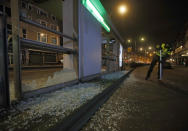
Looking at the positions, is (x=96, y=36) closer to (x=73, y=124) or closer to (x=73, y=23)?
(x=73, y=23)

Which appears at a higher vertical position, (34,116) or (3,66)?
(3,66)

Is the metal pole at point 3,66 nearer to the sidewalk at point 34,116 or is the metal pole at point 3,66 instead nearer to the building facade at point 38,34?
the sidewalk at point 34,116

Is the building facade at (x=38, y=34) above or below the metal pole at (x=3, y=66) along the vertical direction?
above

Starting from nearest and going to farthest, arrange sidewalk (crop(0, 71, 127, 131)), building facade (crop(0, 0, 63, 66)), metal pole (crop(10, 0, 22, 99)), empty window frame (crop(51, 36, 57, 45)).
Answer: sidewalk (crop(0, 71, 127, 131)) → metal pole (crop(10, 0, 22, 99)) → building facade (crop(0, 0, 63, 66)) → empty window frame (crop(51, 36, 57, 45))

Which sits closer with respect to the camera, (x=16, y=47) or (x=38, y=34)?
(x=16, y=47)

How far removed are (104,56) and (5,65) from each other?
5.94m

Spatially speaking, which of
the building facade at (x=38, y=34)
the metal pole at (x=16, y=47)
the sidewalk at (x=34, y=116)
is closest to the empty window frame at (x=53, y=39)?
the building facade at (x=38, y=34)

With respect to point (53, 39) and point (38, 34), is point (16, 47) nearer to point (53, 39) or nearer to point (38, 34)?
point (38, 34)

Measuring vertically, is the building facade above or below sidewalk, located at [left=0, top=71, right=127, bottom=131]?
above

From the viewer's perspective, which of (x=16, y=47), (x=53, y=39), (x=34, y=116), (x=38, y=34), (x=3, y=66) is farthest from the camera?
(x=53, y=39)

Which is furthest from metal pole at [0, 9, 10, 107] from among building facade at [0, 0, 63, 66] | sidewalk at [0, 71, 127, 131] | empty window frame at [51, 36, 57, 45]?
empty window frame at [51, 36, 57, 45]

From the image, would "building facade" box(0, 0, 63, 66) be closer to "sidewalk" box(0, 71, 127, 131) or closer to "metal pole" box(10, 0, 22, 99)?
"metal pole" box(10, 0, 22, 99)

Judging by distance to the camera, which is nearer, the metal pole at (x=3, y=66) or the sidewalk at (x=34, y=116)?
the sidewalk at (x=34, y=116)

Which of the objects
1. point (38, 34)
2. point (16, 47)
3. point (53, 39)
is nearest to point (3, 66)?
point (16, 47)
